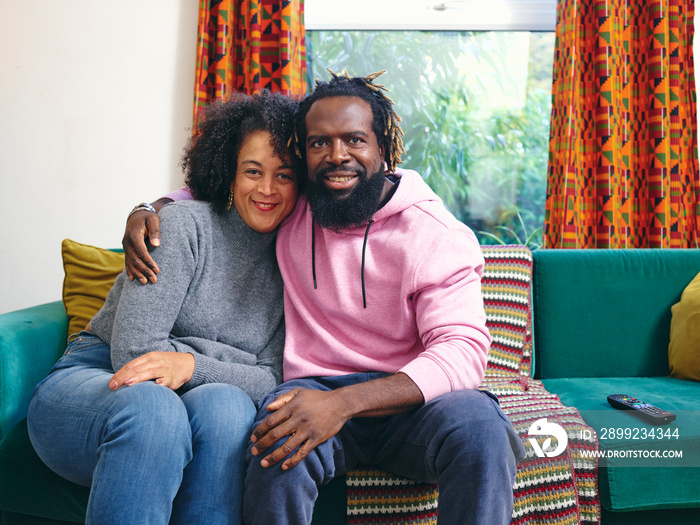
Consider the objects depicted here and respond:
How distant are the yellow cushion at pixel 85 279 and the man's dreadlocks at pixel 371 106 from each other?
778 millimetres

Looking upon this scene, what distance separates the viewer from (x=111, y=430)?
96 centimetres

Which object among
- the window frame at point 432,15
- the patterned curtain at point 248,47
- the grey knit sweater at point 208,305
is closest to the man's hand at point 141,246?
the grey knit sweater at point 208,305

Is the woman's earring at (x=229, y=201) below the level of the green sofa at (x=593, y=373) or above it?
above

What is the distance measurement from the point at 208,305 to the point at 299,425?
1.42ft

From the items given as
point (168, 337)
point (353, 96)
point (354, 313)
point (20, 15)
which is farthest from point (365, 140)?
A: point (20, 15)

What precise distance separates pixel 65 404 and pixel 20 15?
205cm

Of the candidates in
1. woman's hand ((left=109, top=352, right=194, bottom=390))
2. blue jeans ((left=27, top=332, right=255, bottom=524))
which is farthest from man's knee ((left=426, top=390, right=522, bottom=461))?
woman's hand ((left=109, top=352, right=194, bottom=390))

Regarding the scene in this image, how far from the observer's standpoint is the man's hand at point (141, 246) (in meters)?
1.17

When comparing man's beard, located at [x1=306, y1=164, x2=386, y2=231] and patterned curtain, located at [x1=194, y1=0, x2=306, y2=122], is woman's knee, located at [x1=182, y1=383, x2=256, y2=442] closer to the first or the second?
man's beard, located at [x1=306, y1=164, x2=386, y2=231]

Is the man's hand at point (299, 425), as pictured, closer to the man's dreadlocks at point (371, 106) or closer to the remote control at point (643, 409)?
the man's dreadlocks at point (371, 106)

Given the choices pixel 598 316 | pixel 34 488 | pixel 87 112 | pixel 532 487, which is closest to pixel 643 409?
pixel 532 487

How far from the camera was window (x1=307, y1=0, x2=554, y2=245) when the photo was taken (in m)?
2.54

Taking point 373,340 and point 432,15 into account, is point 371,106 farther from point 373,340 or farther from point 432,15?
point 432,15

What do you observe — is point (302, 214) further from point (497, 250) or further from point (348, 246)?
point (497, 250)
